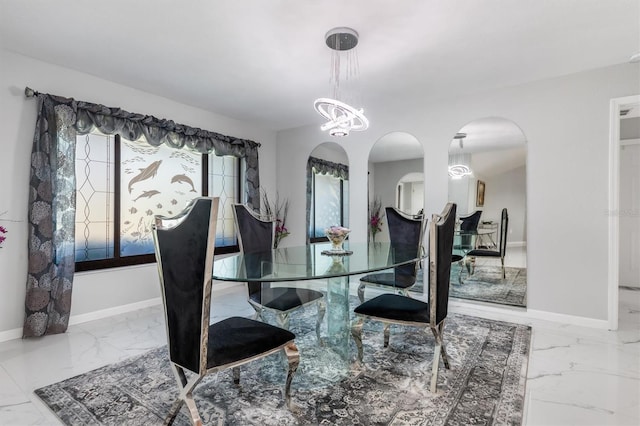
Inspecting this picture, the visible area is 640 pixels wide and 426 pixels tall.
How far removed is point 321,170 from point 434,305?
312cm

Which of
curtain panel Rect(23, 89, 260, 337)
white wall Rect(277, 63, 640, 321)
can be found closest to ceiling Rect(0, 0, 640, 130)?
white wall Rect(277, 63, 640, 321)

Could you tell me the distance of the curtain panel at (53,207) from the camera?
2707mm

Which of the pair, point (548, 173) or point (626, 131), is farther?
point (626, 131)

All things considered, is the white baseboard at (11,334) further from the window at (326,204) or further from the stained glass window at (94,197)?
the window at (326,204)

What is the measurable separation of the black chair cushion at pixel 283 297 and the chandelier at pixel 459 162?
7.02 feet

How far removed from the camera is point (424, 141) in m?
3.80

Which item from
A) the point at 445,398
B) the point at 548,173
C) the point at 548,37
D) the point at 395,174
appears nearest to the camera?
the point at 445,398

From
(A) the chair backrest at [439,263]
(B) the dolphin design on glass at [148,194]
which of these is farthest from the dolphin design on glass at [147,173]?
(A) the chair backrest at [439,263]

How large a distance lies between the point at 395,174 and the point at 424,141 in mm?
514

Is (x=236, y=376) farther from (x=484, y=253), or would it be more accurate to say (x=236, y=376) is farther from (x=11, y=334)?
(x=484, y=253)

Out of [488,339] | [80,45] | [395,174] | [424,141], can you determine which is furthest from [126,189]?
[488,339]

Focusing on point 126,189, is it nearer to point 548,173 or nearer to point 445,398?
point 445,398

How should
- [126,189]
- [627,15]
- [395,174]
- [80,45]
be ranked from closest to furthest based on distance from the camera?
[627,15], [80,45], [126,189], [395,174]

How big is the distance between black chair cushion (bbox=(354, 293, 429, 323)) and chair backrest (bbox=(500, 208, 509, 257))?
5.82 feet
